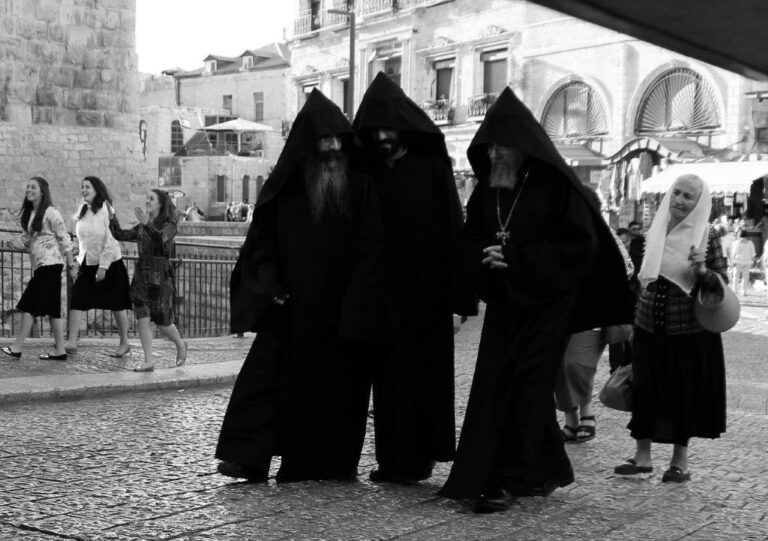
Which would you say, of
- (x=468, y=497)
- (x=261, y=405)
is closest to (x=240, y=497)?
(x=261, y=405)

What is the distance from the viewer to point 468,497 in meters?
5.10

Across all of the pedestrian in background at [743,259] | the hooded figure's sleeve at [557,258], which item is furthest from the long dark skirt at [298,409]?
the pedestrian in background at [743,259]

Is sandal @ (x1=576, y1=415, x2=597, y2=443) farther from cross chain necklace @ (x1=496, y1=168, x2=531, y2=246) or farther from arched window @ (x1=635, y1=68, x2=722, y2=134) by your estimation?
arched window @ (x1=635, y1=68, x2=722, y2=134)

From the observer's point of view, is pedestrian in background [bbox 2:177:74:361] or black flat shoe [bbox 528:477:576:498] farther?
pedestrian in background [bbox 2:177:74:361]

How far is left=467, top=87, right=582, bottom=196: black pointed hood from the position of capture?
17.3 ft

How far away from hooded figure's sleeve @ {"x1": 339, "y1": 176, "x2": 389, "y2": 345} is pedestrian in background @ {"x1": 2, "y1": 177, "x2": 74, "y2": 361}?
18.4 feet

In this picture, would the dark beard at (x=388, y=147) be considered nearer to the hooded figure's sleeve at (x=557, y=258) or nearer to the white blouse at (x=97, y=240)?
the hooded figure's sleeve at (x=557, y=258)

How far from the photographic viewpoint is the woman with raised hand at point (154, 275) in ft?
32.7

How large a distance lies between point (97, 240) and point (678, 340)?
6.43 m

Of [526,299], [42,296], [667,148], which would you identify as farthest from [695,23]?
[667,148]

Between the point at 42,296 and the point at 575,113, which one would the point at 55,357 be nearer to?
the point at 42,296

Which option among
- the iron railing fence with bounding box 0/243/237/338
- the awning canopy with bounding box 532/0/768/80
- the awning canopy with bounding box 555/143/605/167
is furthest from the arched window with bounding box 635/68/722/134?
the awning canopy with bounding box 532/0/768/80

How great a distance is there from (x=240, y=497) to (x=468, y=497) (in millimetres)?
1062

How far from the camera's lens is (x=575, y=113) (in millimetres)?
29391
